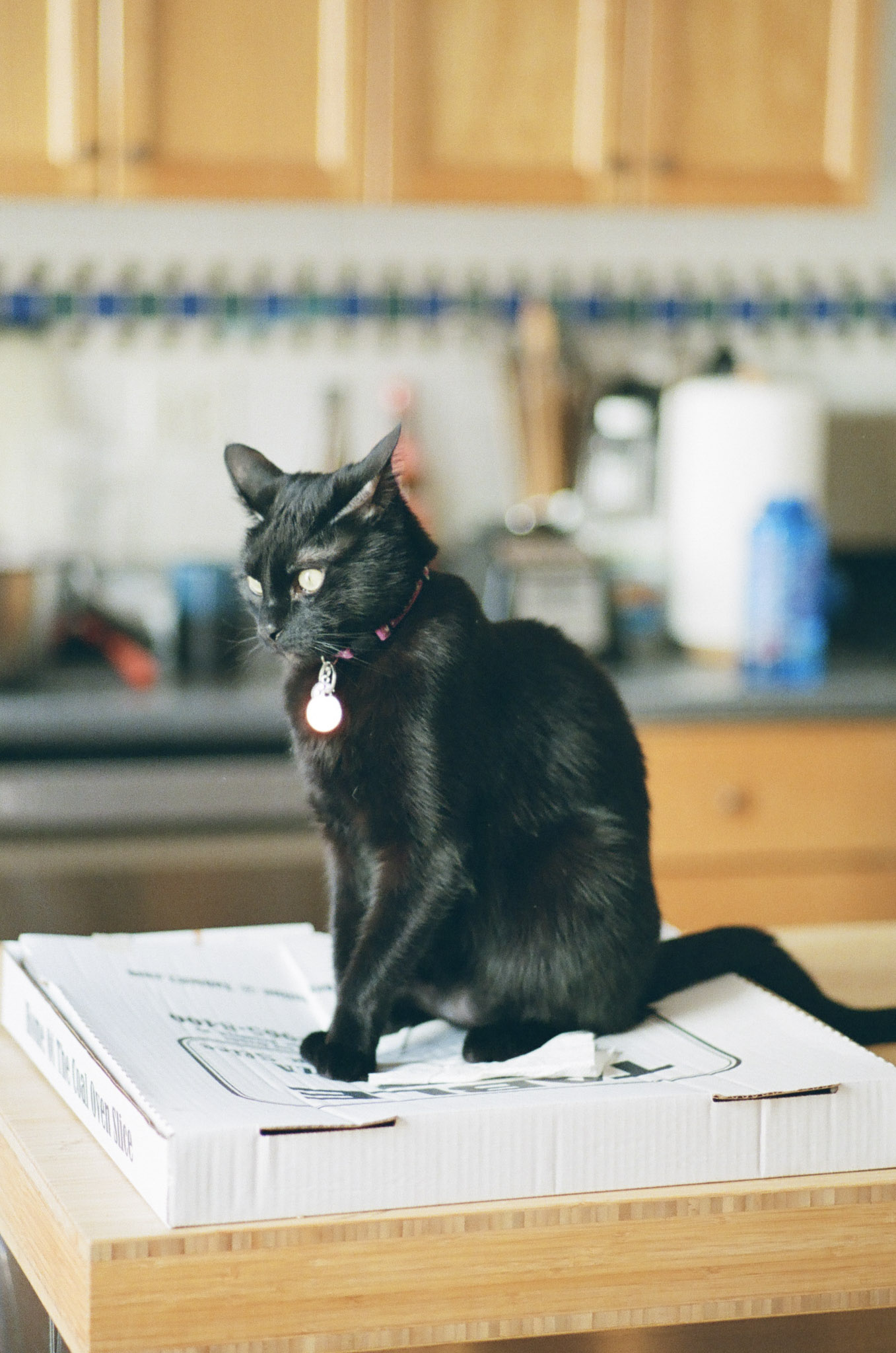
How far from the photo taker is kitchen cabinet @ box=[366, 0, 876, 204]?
2406 millimetres

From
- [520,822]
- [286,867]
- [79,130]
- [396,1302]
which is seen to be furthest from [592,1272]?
[79,130]

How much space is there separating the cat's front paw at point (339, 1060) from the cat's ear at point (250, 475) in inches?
10.3

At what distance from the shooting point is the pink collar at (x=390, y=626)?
768 millimetres

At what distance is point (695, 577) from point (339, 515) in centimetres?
196

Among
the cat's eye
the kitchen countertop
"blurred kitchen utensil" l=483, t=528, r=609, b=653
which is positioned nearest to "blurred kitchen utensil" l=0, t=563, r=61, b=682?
the kitchen countertop

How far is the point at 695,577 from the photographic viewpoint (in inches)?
104

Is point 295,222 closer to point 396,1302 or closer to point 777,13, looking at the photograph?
point 777,13

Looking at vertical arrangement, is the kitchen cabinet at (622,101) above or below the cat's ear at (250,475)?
above

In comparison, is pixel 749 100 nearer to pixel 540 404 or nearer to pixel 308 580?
pixel 540 404

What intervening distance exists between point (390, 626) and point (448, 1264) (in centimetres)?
29

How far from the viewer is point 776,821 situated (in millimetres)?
2340

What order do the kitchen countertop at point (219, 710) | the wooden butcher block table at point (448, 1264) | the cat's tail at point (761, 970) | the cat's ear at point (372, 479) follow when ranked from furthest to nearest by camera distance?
the kitchen countertop at point (219, 710)
the cat's tail at point (761, 970)
the cat's ear at point (372, 479)
the wooden butcher block table at point (448, 1264)

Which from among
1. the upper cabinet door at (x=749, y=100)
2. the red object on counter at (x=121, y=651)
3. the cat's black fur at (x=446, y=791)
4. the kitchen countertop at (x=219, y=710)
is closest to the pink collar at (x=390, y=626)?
the cat's black fur at (x=446, y=791)

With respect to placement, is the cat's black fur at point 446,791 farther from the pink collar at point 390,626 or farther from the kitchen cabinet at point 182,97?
the kitchen cabinet at point 182,97
